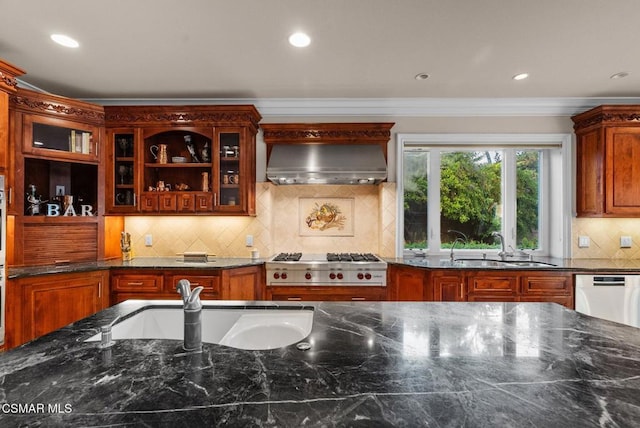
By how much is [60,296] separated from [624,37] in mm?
4793

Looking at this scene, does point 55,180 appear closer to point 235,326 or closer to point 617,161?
point 235,326

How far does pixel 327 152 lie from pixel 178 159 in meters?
1.57

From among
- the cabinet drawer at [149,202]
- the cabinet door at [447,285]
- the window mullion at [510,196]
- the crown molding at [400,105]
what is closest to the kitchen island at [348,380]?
the cabinet door at [447,285]

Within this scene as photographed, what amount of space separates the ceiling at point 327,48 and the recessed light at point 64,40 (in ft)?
0.18

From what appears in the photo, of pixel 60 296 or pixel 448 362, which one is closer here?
pixel 448 362

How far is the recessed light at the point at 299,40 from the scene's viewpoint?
2.23 meters

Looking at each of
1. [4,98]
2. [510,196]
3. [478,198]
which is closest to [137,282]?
[4,98]

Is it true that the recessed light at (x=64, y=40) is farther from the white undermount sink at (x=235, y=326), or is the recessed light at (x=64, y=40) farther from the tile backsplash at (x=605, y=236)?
the tile backsplash at (x=605, y=236)

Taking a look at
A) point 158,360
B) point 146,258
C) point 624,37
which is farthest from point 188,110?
point 624,37

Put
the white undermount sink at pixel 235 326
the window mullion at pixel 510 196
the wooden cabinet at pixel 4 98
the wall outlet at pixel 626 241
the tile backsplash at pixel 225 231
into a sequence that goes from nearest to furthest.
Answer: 1. the white undermount sink at pixel 235 326
2. the wooden cabinet at pixel 4 98
3. the wall outlet at pixel 626 241
4. the tile backsplash at pixel 225 231
5. the window mullion at pixel 510 196

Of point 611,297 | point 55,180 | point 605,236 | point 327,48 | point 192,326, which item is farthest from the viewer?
point 605,236

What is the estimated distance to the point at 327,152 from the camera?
3.34m

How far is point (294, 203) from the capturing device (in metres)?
3.72

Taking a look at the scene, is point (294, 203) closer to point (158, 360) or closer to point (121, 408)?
point (158, 360)
